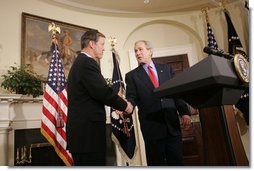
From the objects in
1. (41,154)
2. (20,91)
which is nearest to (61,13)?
(20,91)

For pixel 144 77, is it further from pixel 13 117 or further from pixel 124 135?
pixel 13 117

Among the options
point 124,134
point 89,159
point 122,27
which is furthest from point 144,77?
point 122,27

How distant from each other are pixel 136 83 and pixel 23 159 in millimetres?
1447

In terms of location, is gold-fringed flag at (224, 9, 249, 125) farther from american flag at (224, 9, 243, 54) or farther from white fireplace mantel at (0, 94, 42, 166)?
white fireplace mantel at (0, 94, 42, 166)

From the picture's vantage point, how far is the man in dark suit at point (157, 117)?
162 centimetres

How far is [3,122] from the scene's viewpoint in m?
2.21

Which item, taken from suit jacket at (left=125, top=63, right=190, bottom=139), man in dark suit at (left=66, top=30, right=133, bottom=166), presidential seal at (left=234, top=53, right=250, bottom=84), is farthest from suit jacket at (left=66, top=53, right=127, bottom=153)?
presidential seal at (left=234, top=53, right=250, bottom=84)

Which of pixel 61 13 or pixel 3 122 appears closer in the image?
pixel 3 122

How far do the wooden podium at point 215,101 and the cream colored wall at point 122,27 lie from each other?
1.43 metres

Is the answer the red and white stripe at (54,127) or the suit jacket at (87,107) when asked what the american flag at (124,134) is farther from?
the suit jacket at (87,107)

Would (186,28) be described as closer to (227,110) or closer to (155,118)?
(155,118)

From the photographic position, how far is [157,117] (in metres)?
1.66

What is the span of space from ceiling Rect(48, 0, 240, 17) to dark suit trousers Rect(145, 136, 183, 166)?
1758 millimetres

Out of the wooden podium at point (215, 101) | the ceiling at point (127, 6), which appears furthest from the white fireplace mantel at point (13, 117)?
the wooden podium at point (215, 101)
